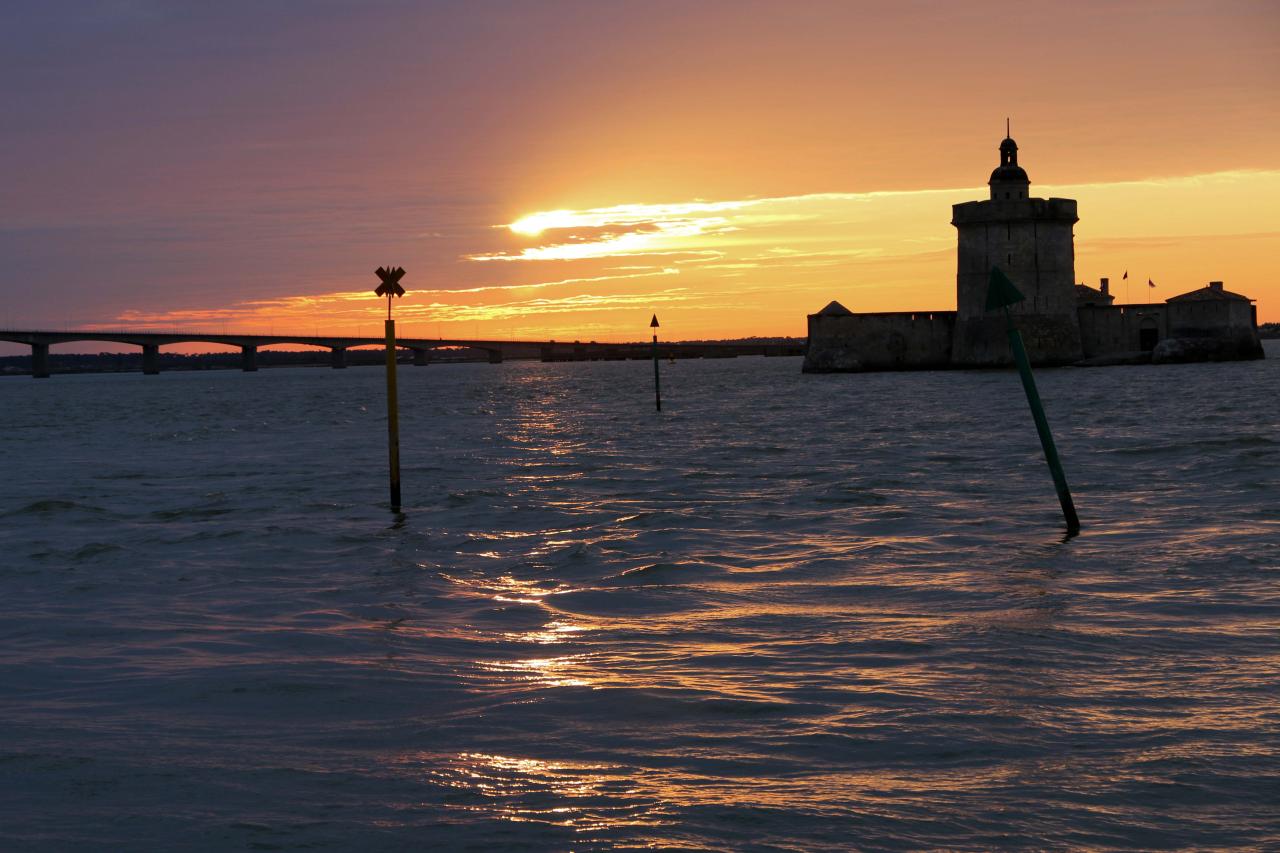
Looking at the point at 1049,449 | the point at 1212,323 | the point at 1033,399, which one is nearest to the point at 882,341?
the point at 1212,323

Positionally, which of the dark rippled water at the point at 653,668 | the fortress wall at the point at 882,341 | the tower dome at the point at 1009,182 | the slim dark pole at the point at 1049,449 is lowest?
the dark rippled water at the point at 653,668

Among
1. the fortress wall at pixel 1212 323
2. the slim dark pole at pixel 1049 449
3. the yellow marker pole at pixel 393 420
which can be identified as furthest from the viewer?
the fortress wall at pixel 1212 323

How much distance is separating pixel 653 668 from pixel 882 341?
86.3 metres

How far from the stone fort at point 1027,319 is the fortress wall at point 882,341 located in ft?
0.24

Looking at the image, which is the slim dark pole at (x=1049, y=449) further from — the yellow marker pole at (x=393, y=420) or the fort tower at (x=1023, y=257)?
the fort tower at (x=1023, y=257)

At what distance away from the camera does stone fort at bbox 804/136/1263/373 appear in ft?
→ 259

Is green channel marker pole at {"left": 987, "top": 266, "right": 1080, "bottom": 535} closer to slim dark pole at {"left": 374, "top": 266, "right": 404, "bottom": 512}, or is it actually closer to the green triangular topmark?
the green triangular topmark

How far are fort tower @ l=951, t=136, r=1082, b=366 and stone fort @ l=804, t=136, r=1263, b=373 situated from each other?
0.06 metres

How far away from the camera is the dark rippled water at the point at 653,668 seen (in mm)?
5680

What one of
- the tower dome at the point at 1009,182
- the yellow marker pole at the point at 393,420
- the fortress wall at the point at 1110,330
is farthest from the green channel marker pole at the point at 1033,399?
the fortress wall at the point at 1110,330

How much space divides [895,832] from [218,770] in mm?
3381

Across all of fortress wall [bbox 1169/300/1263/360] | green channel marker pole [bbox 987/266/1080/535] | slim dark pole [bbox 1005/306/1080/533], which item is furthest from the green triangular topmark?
fortress wall [bbox 1169/300/1263/360]

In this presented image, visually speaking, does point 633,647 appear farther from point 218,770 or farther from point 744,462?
point 744,462

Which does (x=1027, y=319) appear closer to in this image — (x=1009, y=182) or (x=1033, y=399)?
(x=1009, y=182)
